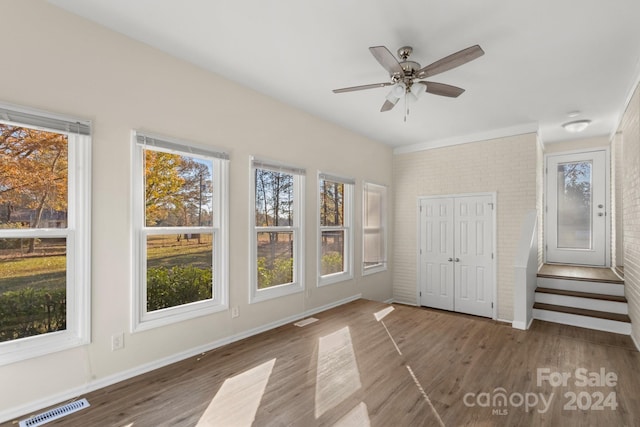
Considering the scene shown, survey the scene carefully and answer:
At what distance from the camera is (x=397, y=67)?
8.61ft

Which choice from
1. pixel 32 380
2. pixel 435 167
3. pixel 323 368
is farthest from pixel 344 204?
pixel 32 380

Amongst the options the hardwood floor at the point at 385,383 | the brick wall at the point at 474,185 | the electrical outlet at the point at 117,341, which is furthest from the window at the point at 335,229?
the electrical outlet at the point at 117,341

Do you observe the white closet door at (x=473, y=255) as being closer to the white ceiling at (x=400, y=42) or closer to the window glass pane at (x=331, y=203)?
the white ceiling at (x=400, y=42)

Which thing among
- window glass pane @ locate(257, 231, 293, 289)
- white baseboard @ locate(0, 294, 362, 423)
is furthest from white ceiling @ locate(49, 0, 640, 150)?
white baseboard @ locate(0, 294, 362, 423)

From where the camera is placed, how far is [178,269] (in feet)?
10.4

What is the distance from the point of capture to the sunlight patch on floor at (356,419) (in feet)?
7.07

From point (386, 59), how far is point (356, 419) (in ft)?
8.76

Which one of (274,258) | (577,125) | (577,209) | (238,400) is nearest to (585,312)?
(577,209)

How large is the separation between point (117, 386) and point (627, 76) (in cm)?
574

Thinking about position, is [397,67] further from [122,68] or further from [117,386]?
[117,386]

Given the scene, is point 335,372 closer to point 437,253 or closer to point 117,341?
point 117,341

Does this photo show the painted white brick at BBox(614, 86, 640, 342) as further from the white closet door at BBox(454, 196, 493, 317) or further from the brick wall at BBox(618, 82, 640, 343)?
the white closet door at BBox(454, 196, 493, 317)

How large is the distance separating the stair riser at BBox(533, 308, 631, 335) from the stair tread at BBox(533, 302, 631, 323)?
4 centimetres

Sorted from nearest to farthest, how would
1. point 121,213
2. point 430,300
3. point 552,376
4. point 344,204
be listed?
point 121,213 < point 552,376 < point 344,204 < point 430,300
